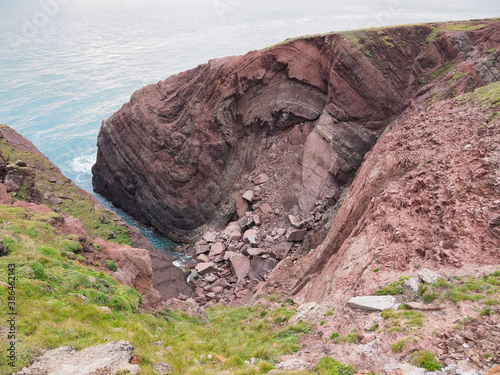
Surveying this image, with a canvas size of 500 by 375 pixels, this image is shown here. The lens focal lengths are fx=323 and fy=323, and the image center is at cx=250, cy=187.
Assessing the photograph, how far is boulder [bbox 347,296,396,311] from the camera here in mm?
10755

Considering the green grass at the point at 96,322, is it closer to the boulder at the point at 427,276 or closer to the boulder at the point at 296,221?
the boulder at the point at 427,276

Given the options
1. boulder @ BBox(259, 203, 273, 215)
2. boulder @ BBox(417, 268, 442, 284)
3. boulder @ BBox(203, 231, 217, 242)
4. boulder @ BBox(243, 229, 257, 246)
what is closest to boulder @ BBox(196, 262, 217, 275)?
boulder @ BBox(243, 229, 257, 246)

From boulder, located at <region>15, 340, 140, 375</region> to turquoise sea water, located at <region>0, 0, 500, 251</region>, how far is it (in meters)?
26.1

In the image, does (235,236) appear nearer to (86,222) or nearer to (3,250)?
(86,222)

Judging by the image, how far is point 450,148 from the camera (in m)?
15.5

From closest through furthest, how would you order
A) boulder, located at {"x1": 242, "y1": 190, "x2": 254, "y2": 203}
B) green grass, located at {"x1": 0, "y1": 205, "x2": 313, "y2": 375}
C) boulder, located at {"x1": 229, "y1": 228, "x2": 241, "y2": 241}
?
green grass, located at {"x1": 0, "y1": 205, "x2": 313, "y2": 375} → boulder, located at {"x1": 229, "y1": 228, "x2": 241, "y2": 241} → boulder, located at {"x1": 242, "y1": 190, "x2": 254, "y2": 203}

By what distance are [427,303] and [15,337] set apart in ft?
39.2

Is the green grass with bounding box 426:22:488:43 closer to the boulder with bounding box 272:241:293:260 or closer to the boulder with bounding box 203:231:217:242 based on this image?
the boulder with bounding box 272:241:293:260

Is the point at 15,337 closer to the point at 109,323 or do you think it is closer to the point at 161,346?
the point at 109,323

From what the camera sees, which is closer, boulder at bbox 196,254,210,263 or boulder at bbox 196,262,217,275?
boulder at bbox 196,262,217,275

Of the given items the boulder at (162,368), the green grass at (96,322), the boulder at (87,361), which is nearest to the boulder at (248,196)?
the green grass at (96,322)

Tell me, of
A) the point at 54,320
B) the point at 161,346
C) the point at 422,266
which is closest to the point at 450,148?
the point at 422,266

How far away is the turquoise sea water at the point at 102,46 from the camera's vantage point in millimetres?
59031

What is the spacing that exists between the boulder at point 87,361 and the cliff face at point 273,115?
73.0 ft
